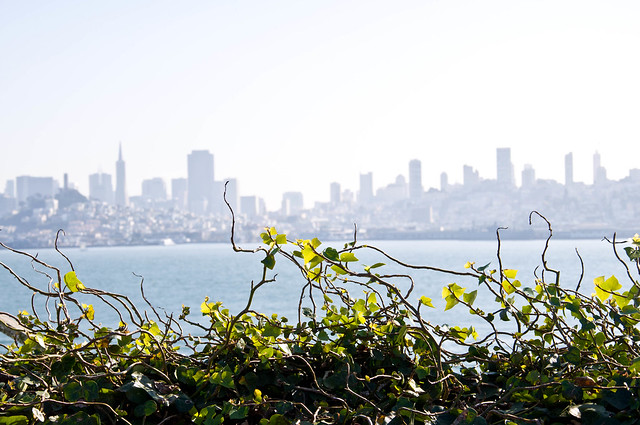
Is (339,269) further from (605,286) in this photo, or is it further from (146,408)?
(605,286)

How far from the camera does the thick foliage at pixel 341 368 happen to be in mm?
1269

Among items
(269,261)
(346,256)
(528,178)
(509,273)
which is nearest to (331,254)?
(346,256)

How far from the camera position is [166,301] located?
4019 centimetres

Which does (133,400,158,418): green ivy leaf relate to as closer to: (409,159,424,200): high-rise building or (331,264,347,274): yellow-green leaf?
(331,264,347,274): yellow-green leaf

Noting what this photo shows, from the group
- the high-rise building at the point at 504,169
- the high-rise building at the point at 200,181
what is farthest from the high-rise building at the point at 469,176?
the high-rise building at the point at 200,181

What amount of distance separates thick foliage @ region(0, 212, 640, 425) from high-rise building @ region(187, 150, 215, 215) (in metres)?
174

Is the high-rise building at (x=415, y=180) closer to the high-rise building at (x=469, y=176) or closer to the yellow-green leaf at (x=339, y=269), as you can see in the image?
the high-rise building at (x=469, y=176)

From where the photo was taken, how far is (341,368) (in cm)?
138

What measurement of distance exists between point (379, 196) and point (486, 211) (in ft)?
124

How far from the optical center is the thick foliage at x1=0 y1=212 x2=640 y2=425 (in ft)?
4.16

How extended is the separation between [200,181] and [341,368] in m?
177

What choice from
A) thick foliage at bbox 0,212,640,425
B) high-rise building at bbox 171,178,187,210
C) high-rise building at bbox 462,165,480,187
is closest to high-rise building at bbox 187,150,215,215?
high-rise building at bbox 171,178,187,210

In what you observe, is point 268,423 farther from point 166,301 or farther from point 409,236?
point 409,236

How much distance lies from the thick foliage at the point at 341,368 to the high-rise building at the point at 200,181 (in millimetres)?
173666
